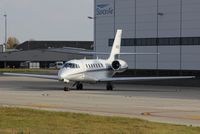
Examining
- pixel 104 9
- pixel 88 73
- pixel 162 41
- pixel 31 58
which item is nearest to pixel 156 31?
pixel 162 41

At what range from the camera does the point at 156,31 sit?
69.5m

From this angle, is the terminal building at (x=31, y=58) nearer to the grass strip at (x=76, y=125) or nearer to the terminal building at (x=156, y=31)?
the terminal building at (x=156, y=31)

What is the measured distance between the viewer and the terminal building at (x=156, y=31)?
64.9 m

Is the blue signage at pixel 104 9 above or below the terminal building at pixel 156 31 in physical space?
above

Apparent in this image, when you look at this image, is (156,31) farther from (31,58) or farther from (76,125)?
(31,58)

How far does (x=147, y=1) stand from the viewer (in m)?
70.6

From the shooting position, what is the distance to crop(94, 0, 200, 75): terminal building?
2554 inches

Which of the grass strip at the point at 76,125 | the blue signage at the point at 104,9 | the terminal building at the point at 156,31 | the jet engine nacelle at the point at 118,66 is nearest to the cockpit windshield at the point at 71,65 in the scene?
the jet engine nacelle at the point at 118,66

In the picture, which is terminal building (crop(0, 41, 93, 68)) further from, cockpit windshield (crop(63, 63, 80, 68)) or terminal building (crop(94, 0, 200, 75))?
cockpit windshield (crop(63, 63, 80, 68))

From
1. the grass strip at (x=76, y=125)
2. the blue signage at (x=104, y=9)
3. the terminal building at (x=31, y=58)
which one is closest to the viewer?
the grass strip at (x=76, y=125)

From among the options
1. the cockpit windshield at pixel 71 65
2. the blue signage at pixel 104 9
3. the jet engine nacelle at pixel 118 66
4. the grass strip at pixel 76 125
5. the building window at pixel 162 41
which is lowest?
the grass strip at pixel 76 125

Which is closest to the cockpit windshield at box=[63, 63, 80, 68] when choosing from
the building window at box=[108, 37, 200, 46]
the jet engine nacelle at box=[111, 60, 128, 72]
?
the jet engine nacelle at box=[111, 60, 128, 72]

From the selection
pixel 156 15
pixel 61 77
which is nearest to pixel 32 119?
pixel 61 77

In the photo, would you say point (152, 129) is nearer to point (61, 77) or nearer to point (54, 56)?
point (61, 77)
